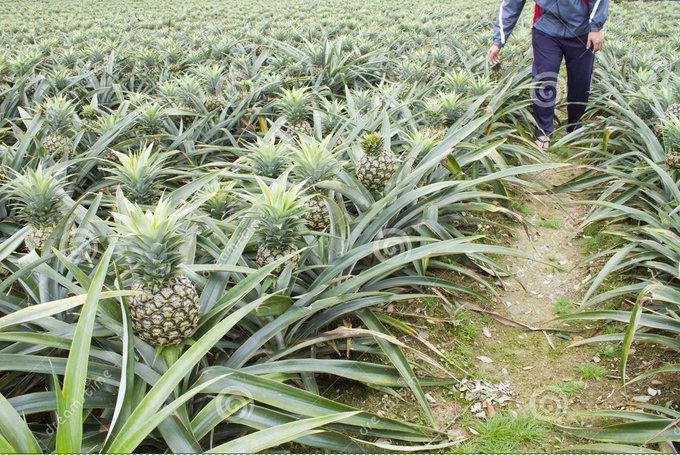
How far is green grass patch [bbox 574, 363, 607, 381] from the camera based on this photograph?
7.40 ft

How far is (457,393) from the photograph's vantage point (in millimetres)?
2199

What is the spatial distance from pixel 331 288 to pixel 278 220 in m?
0.41

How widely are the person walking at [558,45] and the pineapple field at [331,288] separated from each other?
0.75ft

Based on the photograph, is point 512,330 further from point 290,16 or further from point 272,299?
point 290,16

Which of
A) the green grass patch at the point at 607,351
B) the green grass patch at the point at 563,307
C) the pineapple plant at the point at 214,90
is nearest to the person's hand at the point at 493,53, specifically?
the pineapple plant at the point at 214,90

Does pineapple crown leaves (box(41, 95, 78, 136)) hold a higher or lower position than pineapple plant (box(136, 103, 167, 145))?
higher

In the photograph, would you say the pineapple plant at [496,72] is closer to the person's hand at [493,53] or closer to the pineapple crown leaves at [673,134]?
the person's hand at [493,53]

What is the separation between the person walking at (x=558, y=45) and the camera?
161 inches

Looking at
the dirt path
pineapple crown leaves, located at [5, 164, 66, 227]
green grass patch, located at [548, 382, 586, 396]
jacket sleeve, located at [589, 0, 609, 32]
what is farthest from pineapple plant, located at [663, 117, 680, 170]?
pineapple crown leaves, located at [5, 164, 66, 227]

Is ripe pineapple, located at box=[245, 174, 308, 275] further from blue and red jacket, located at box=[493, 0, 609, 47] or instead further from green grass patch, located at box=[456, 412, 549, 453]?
blue and red jacket, located at box=[493, 0, 609, 47]

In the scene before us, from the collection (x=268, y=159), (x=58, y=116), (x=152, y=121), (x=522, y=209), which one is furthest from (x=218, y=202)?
(x=522, y=209)

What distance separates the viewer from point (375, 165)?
270 centimetres

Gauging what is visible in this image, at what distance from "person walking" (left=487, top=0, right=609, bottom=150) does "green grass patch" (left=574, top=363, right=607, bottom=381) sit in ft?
8.61

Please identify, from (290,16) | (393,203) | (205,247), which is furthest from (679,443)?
(290,16)
